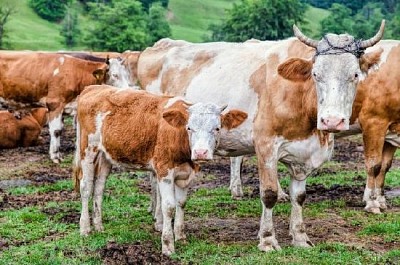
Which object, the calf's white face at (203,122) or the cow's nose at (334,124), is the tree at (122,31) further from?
the cow's nose at (334,124)

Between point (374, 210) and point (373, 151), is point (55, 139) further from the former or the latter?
point (374, 210)

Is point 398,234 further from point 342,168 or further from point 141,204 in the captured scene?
point 342,168

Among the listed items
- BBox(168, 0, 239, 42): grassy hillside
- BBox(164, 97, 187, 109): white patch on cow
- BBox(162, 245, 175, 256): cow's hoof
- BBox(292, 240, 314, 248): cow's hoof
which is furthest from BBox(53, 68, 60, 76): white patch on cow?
BBox(168, 0, 239, 42): grassy hillside

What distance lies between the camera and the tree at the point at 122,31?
195 ft

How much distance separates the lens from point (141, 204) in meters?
9.96

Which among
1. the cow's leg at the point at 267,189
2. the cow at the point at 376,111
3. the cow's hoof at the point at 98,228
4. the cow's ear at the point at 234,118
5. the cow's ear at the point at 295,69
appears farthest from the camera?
the cow at the point at 376,111

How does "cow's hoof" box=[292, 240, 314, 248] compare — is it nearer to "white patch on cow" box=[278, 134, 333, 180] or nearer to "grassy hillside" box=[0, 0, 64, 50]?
"white patch on cow" box=[278, 134, 333, 180]

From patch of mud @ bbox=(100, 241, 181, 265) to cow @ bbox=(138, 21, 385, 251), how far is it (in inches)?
46.0

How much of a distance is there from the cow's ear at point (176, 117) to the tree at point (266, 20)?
161ft

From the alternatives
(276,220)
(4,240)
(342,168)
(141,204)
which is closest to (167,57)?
(141,204)

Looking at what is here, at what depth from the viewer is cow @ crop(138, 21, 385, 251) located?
6383 mm

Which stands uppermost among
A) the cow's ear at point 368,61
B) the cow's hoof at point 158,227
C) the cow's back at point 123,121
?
the cow's ear at point 368,61

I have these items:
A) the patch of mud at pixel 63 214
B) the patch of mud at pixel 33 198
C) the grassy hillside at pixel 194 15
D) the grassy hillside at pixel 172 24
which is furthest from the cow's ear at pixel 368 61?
the grassy hillside at pixel 194 15

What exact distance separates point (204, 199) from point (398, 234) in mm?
3314
